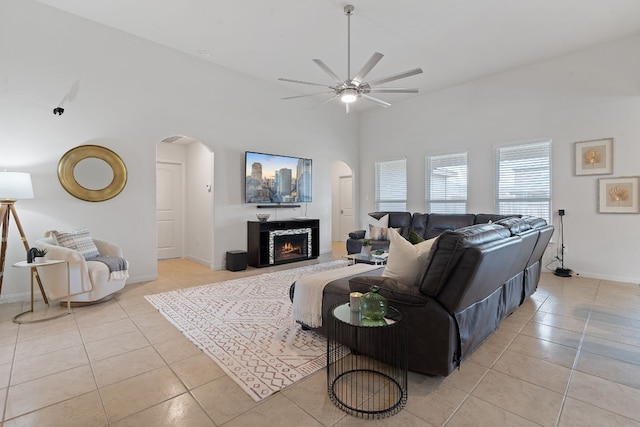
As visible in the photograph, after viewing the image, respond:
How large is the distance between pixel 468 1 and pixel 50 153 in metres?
5.54

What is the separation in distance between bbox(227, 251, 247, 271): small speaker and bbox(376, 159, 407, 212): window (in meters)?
3.86

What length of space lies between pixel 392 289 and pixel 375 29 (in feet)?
12.4

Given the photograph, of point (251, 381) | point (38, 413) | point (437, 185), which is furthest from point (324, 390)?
point (437, 185)

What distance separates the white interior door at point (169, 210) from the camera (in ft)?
22.1

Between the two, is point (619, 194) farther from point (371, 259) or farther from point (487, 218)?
point (371, 259)

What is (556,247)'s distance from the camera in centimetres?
532

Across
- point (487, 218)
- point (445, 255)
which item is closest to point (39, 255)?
point (445, 255)

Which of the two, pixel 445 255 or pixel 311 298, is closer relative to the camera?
pixel 445 255

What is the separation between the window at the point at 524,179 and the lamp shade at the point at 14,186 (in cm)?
718

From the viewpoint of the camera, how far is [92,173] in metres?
4.25

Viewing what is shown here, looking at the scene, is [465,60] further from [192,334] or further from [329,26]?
[192,334]

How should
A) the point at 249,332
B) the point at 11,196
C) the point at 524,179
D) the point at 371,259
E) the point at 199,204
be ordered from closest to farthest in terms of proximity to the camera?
the point at 249,332 < the point at 11,196 < the point at 371,259 < the point at 524,179 < the point at 199,204

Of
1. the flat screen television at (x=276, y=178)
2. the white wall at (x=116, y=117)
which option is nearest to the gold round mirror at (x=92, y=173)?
the white wall at (x=116, y=117)

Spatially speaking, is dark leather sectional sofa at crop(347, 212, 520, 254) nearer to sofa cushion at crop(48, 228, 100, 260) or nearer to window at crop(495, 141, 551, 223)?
window at crop(495, 141, 551, 223)
